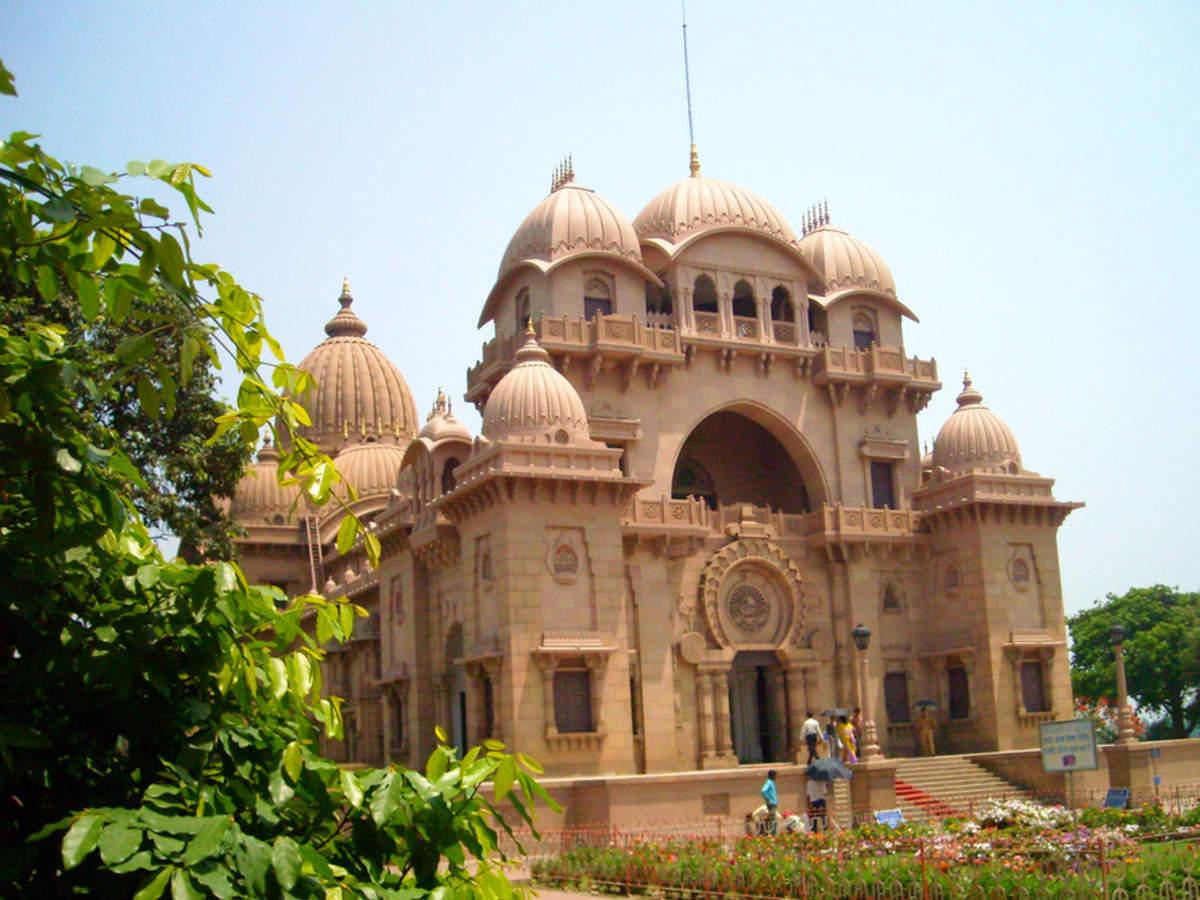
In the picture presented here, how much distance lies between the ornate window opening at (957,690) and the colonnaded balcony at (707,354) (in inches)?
293

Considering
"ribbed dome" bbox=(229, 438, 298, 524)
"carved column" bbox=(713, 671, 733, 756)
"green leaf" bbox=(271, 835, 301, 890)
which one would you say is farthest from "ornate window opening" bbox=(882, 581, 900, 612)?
"green leaf" bbox=(271, 835, 301, 890)

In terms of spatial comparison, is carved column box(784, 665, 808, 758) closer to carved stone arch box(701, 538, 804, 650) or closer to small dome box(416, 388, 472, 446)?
carved stone arch box(701, 538, 804, 650)

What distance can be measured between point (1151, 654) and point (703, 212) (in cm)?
3830

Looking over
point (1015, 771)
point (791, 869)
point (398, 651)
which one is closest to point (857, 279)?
point (1015, 771)

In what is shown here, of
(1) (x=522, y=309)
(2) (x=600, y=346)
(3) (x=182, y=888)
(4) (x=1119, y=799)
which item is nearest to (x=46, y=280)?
(3) (x=182, y=888)

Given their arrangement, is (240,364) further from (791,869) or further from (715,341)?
(715,341)

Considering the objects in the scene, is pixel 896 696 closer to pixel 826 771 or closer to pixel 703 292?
pixel 703 292

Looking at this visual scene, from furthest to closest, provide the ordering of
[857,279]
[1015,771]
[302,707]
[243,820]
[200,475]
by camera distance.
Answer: [857,279]
[1015,771]
[200,475]
[302,707]
[243,820]

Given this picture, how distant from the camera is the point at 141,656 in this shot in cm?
481

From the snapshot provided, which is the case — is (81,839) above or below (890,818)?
above

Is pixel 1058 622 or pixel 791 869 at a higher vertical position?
pixel 1058 622

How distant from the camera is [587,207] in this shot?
3462 cm

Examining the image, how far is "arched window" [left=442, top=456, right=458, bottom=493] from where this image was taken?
33.2m

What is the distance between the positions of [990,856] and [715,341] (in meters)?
20.9
